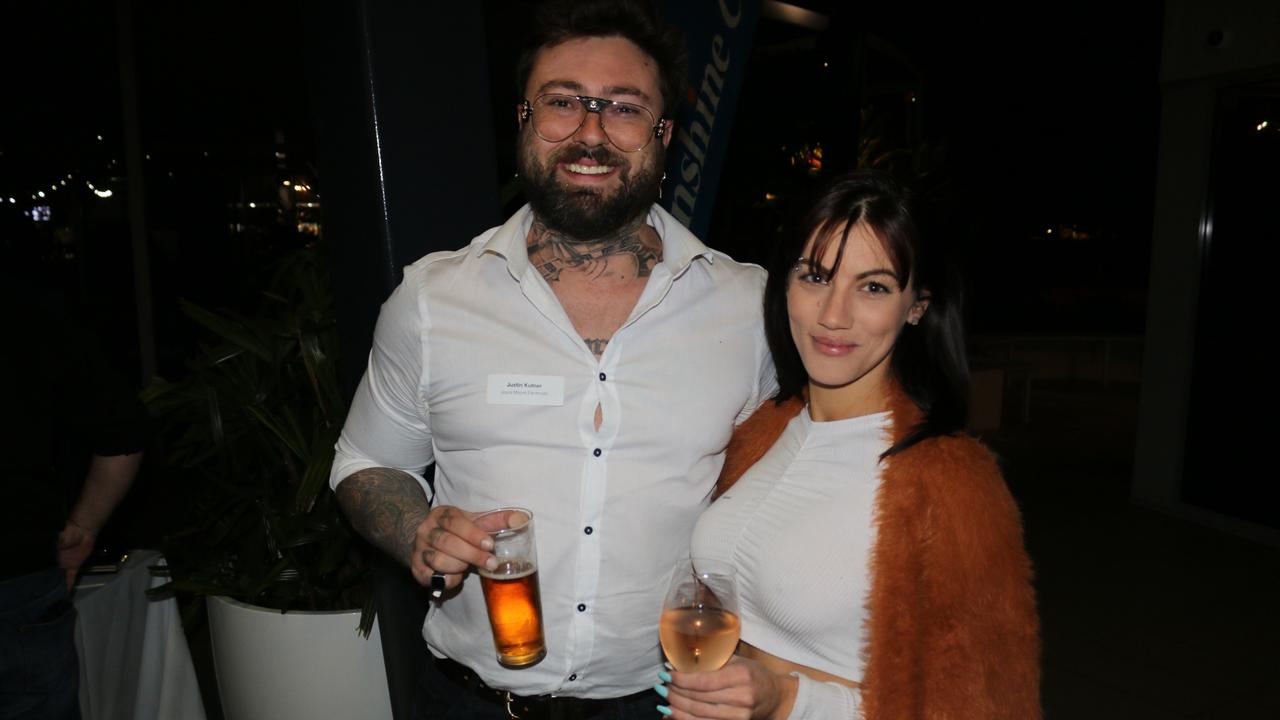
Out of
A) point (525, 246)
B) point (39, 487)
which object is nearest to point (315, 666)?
point (39, 487)

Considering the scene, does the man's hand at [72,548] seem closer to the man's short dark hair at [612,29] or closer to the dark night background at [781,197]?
the dark night background at [781,197]

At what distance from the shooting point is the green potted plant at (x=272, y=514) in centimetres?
248

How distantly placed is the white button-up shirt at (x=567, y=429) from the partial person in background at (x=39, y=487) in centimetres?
97

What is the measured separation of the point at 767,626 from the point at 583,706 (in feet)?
1.33

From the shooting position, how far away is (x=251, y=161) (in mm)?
6293

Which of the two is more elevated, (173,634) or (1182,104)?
(1182,104)

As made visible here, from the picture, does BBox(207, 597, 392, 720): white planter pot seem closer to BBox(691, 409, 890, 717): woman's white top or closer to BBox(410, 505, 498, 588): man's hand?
BBox(410, 505, 498, 588): man's hand

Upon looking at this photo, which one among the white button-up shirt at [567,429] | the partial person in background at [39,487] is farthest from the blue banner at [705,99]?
the partial person in background at [39,487]

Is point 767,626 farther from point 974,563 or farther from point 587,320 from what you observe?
point 587,320

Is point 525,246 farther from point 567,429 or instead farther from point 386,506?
point 386,506

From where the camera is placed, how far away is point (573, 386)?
1616 mm

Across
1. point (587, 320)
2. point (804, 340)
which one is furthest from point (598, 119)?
point (804, 340)

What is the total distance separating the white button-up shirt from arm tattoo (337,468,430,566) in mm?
91

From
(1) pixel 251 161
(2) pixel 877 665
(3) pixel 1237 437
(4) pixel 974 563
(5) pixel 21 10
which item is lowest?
(3) pixel 1237 437
